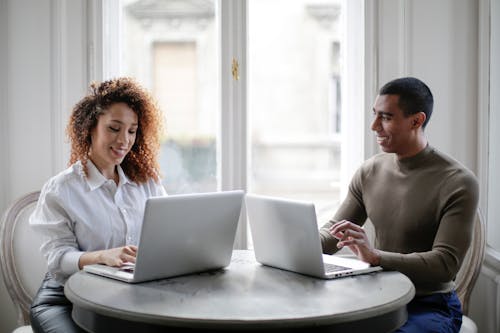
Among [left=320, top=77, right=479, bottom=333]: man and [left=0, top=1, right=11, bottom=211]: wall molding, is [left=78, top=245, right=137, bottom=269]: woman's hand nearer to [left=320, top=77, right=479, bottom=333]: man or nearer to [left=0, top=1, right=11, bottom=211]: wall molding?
[left=320, top=77, right=479, bottom=333]: man

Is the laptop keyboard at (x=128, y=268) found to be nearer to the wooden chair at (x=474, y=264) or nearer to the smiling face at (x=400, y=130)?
the smiling face at (x=400, y=130)

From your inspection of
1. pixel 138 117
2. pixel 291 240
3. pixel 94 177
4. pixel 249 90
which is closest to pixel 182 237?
pixel 291 240

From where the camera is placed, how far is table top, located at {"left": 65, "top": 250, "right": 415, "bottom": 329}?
1.42m

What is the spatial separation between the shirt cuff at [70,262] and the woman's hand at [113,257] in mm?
19

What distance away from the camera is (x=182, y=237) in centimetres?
173

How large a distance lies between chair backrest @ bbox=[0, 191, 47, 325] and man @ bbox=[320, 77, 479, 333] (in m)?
1.20

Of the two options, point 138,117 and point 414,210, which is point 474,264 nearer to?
point 414,210

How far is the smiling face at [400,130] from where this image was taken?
214 centimetres

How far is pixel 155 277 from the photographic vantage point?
174 centimetres

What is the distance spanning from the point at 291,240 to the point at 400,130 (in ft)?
2.01

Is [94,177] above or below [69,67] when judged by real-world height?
below

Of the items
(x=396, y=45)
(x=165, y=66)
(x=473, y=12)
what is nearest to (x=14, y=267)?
(x=396, y=45)

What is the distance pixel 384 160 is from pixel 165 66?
793cm

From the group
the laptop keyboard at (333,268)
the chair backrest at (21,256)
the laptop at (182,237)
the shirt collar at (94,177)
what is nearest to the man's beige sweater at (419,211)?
the laptop keyboard at (333,268)
